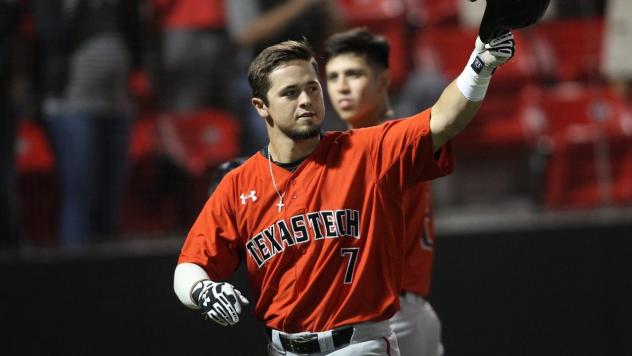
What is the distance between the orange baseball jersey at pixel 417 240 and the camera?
367cm

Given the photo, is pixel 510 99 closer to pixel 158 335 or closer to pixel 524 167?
pixel 524 167

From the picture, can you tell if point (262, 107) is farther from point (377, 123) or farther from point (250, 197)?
point (377, 123)

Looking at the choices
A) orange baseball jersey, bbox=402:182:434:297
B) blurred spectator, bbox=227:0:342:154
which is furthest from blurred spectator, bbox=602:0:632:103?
orange baseball jersey, bbox=402:182:434:297

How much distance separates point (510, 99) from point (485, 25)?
3423 mm

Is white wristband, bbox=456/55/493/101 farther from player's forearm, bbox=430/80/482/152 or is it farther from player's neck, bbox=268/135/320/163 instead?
player's neck, bbox=268/135/320/163

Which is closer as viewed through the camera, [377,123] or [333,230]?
[333,230]

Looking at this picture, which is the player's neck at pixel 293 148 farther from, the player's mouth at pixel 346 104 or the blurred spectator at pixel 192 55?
the blurred spectator at pixel 192 55

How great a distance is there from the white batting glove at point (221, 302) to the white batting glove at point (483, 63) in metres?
0.85

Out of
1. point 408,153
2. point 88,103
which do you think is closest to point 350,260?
point 408,153

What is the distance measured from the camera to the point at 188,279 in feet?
9.92

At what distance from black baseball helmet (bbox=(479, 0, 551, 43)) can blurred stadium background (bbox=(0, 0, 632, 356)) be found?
2.81 m

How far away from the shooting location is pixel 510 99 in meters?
5.98

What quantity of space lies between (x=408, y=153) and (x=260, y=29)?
2.73 meters

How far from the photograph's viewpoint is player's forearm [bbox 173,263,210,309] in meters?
3.00
